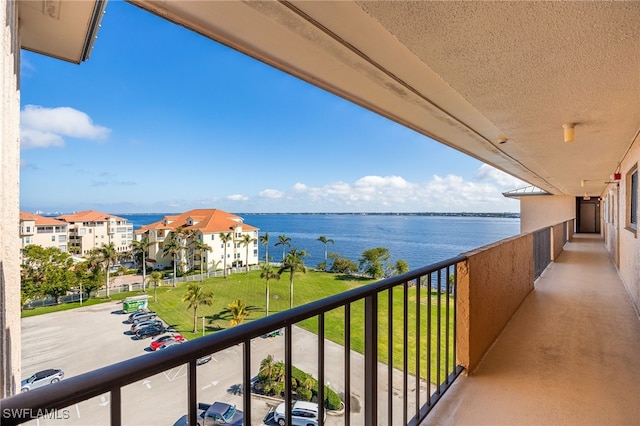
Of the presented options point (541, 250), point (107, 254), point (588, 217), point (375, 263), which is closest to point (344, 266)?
point (375, 263)

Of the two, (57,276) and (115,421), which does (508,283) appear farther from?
(57,276)

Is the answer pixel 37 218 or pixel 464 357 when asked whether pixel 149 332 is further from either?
pixel 464 357

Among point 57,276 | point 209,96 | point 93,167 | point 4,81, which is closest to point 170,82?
point 209,96

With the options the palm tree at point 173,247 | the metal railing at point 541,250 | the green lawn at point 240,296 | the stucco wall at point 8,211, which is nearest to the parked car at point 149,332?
the green lawn at point 240,296

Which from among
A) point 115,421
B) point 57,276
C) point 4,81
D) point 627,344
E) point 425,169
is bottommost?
point 57,276

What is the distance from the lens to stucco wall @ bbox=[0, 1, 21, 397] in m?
1.15

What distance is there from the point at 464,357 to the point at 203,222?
27382 millimetres

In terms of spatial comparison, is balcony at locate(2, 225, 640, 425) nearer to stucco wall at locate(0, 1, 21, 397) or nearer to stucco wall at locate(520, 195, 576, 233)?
stucco wall at locate(0, 1, 21, 397)

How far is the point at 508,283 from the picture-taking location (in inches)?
127

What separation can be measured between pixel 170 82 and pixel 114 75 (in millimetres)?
8171

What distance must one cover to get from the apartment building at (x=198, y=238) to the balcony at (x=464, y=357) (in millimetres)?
25091

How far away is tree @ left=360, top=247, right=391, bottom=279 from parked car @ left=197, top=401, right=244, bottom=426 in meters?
24.2

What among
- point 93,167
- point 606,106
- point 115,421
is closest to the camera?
point 115,421

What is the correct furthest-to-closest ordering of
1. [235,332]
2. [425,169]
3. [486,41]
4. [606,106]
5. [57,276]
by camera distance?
1. [425,169]
2. [57,276]
3. [606,106]
4. [486,41]
5. [235,332]
